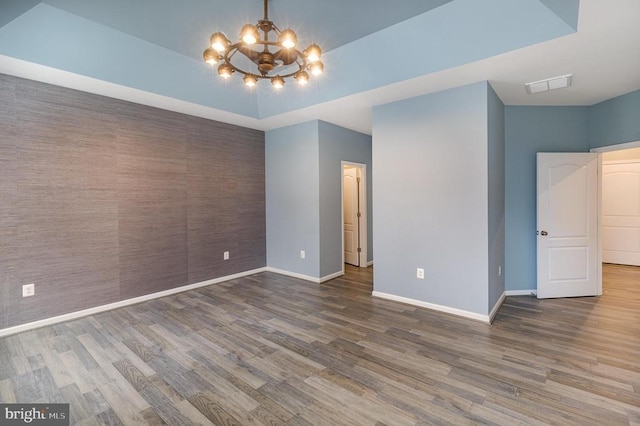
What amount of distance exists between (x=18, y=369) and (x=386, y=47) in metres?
4.61

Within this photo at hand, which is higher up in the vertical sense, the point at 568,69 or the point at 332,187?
the point at 568,69

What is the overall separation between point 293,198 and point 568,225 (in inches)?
166

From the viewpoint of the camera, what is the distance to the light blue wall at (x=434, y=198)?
338 cm

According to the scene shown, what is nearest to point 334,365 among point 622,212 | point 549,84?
point 549,84

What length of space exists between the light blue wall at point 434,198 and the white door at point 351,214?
194cm

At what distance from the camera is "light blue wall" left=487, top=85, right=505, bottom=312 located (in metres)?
3.42

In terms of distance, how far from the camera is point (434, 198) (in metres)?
3.69

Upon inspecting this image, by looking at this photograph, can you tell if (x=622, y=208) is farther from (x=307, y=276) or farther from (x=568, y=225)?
(x=307, y=276)

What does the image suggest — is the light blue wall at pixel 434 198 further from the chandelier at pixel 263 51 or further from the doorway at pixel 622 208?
the doorway at pixel 622 208

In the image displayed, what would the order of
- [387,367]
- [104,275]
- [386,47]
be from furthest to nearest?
[104,275], [386,47], [387,367]

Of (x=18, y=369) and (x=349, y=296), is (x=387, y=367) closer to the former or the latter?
(x=349, y=296)

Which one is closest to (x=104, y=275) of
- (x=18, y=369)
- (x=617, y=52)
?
(x=18, y=369)

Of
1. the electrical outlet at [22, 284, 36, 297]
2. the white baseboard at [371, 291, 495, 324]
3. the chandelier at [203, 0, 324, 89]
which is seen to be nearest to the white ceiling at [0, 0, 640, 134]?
the chandelier at [203, 0, 324, 89]

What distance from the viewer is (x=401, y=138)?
3930 mm
